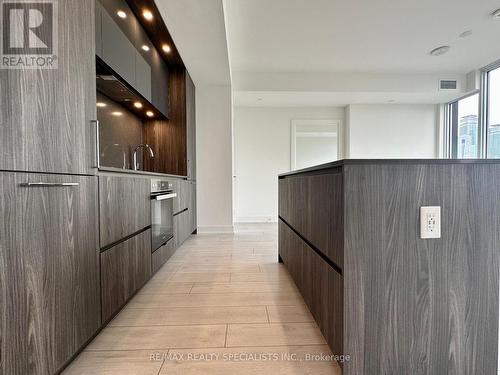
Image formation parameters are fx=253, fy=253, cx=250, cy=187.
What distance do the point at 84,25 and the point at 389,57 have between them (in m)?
4.24

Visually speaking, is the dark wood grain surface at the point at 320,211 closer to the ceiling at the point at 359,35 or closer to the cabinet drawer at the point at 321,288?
the cabinet drawer at the point at 321,288

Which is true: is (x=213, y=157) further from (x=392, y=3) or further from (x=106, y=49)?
(x=392, y=3)

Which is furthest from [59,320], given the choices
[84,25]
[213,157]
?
[213,157]

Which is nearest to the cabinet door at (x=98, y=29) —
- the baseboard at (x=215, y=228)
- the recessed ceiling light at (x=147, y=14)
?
the recessed ceiling light at (x=147, y=14)

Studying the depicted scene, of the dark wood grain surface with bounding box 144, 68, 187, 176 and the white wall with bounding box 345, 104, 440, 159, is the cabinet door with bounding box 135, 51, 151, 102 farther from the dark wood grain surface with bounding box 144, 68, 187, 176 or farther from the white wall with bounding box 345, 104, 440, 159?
the white wall with bounding box 345, 104, 440, 159

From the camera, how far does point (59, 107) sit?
39.4 inches

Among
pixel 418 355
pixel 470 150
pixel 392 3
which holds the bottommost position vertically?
pixel 418 355

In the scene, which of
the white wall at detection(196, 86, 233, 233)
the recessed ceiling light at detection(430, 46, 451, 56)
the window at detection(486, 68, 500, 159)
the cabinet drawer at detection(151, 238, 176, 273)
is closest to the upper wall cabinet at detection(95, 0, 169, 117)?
the white wall at detection(196, 86, 233, 233)

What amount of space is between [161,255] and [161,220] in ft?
1.02

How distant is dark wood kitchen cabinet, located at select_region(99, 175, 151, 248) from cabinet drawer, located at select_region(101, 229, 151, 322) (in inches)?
A: 2.8

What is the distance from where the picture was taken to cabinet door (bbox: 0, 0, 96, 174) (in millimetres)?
795

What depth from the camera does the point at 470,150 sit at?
4645 millimetres

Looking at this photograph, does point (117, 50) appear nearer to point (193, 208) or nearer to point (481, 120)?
point (193, 208)

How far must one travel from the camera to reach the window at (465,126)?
4.47m
